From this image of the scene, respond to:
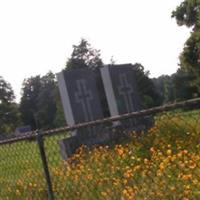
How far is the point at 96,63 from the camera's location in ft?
245

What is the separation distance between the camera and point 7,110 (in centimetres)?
8212

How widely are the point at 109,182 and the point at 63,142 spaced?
22.4 feet

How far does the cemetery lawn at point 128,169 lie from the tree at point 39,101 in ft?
282

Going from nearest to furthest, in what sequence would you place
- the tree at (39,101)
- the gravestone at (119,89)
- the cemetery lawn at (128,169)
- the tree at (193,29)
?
the cemetery lawn at (128,169), the gravestone at (119,89), the tree at (193,29), the tree at (39,101)

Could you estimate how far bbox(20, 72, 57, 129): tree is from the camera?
319 ft

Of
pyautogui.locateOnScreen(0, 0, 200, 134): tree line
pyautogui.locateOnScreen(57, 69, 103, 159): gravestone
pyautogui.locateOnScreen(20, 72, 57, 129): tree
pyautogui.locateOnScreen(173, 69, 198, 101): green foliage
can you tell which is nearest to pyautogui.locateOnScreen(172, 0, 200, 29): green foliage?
pyautogui.locateOnScreen(0, 0, 200, 134): tree line

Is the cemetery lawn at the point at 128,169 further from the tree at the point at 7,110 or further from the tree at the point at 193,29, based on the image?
the tree at the point at 7,110

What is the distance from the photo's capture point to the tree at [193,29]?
43656mm

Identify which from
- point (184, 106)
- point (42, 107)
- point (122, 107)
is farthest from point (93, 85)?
point (42, 107)

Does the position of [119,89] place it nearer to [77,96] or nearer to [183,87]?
[77,96]

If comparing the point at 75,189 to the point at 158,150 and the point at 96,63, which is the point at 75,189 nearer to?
the point at 158,150

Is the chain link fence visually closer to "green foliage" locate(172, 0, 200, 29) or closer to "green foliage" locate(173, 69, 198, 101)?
"green foliage" locate(172, 0, 200, 29)

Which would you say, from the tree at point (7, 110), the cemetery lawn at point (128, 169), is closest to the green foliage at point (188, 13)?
the cemetery lawn at point (128, 169)

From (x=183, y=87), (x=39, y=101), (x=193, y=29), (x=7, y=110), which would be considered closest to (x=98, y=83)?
(x=193, y=29)
